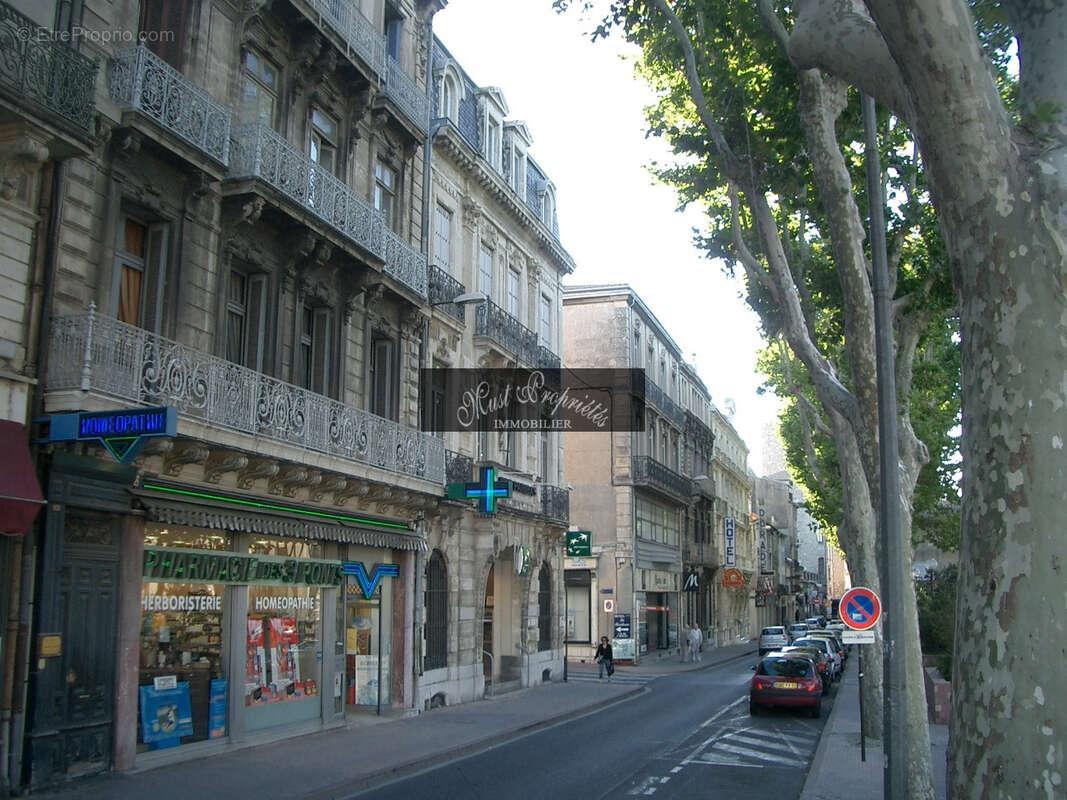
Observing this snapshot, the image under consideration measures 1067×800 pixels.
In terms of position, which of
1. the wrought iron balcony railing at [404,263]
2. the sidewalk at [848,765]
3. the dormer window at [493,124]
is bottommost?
the sidewalk at [848,765]

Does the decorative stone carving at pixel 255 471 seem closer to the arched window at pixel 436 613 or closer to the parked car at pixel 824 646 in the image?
the arched window at pixel 436 613

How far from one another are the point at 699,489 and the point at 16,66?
4718 centimetres

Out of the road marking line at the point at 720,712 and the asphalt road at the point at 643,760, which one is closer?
the asphalt road at the point at 643,760

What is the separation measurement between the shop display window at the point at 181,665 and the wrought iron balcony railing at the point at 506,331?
Answer: 11.7m

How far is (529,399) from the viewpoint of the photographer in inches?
1095

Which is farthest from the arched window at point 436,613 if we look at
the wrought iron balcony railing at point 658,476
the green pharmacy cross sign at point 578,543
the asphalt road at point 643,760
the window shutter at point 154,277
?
the wrought iron balcony railing at point 658,476

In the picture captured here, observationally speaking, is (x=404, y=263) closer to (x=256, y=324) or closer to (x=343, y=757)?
(x=256, y=324)

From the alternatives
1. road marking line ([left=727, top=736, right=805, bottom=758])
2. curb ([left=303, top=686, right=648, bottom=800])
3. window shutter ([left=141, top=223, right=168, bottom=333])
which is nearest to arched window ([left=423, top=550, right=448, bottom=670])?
curb ([left=303, top=686, right=648, bottom=800])

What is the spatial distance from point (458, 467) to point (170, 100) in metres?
11.4

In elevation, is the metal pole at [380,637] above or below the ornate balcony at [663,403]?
below

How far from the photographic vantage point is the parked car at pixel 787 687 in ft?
70.0

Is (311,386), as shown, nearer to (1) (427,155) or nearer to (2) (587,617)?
(1) (427,155)

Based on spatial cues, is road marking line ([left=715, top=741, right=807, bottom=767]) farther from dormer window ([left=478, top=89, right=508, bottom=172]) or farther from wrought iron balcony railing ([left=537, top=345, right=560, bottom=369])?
dormer window ([left=478, top=89, right=508, bottom=172])

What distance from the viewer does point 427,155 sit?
22.8m
